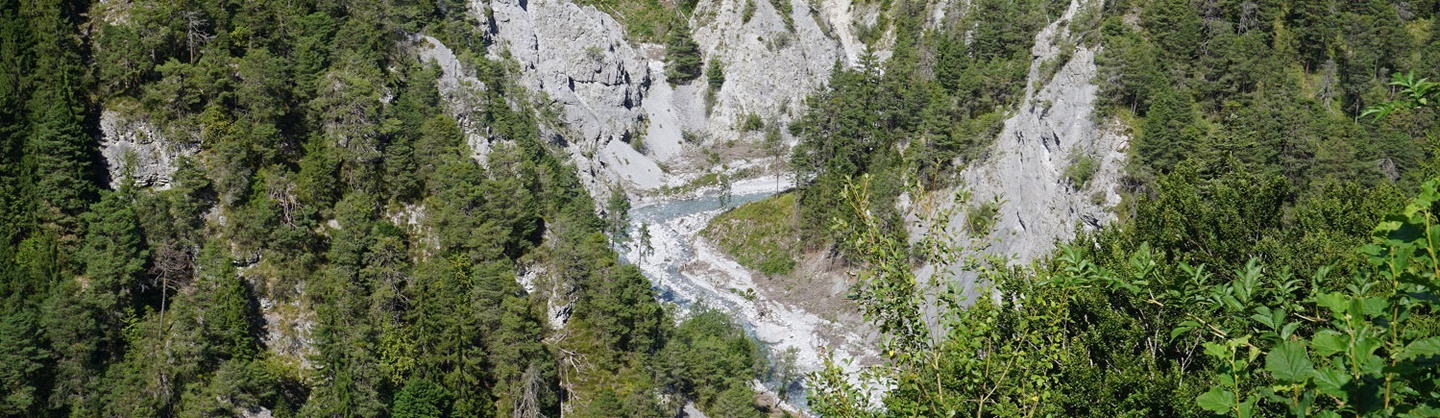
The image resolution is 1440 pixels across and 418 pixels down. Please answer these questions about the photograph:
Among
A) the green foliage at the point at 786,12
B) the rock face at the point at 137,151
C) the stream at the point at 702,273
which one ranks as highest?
the rock face at the point at 137,151

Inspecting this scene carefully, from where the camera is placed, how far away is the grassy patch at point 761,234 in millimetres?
91250

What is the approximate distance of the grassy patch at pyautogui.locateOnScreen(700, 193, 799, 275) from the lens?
299 ft

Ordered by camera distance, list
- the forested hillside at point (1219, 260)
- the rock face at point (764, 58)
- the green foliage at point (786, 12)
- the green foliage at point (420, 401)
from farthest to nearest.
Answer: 1. the green foliage at point (786, 12)
2. the rock face at point (764, 58)
3. the green foliage at point (420, 401)
4. the forested hillside at point (1219, 260)

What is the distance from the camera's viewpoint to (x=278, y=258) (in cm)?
5950

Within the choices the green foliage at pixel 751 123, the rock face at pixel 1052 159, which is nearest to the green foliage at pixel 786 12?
the green foliage at pixel 751 123

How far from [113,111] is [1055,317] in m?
69.0

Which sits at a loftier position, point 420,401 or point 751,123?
point 420,401

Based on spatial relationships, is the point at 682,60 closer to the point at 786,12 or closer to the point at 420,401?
the point at 786,12

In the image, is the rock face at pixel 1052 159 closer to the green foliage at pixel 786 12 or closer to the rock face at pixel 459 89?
the rock face at pixel 459 89

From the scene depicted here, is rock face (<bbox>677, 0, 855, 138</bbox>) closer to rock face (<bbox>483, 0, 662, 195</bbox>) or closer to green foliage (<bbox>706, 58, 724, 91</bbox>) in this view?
green foliage (<bbox>706, 58, 724, 91</bbox>)

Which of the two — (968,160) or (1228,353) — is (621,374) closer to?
(968,160)

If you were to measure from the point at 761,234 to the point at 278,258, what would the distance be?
48342 mm

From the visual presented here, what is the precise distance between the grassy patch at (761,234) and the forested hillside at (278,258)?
20.7 m


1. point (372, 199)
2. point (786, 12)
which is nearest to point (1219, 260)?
point (372, 199)
